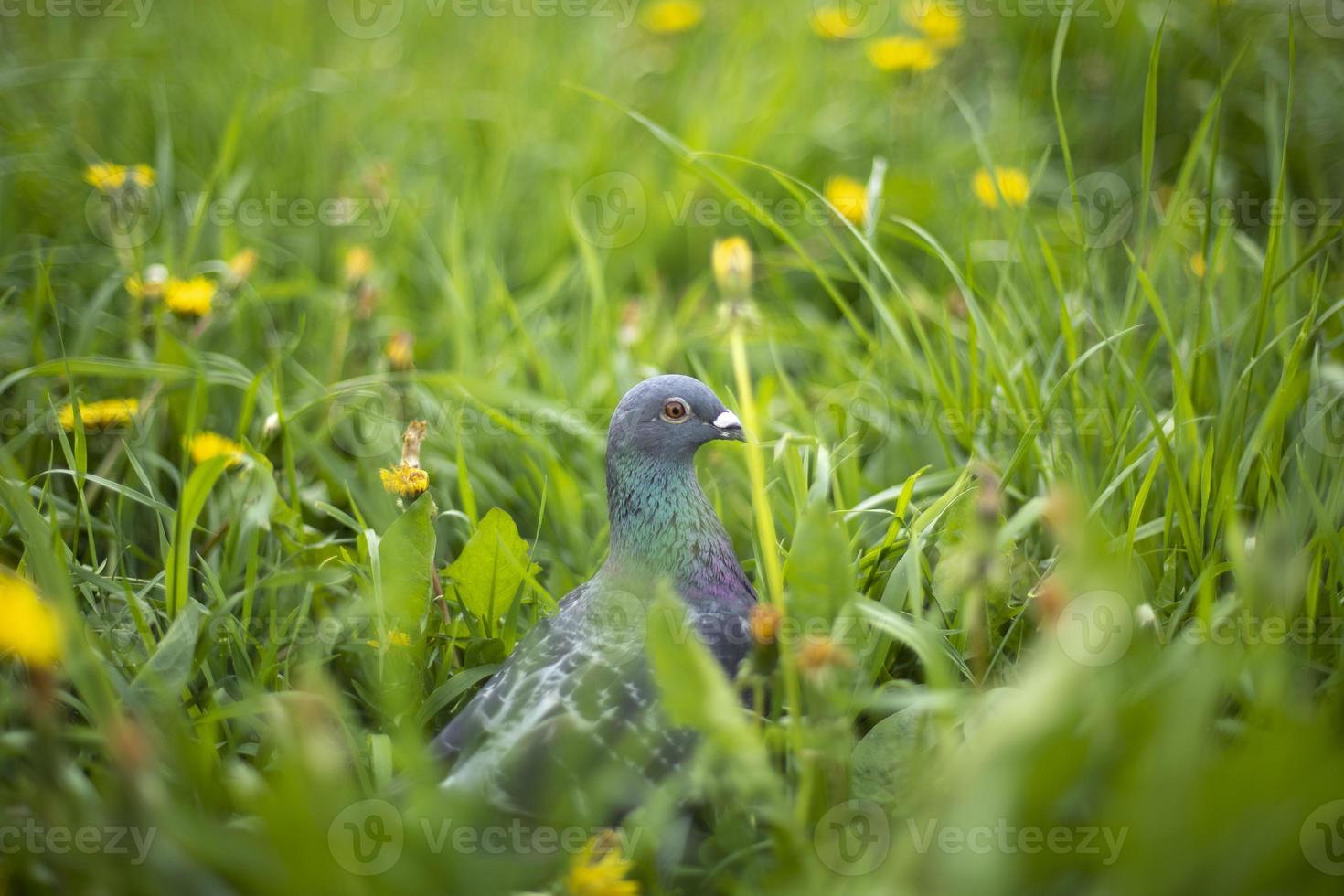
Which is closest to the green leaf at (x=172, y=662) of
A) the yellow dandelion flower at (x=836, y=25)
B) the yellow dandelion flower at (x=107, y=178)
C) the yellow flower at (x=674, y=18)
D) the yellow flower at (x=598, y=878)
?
the yellow flower at (x=598, y=878)

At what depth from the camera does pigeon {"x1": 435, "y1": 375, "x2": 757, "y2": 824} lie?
5.62 ft

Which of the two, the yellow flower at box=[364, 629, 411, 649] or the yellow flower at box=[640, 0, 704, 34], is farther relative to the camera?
the yellow flower at box=[640, 0, 704, 34]

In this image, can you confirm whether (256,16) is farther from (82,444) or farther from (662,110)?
(82,444)

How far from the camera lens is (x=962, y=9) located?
174 inches

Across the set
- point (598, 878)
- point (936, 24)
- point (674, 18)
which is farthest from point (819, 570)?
point (674, 18)

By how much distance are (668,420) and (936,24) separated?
2.55 metres

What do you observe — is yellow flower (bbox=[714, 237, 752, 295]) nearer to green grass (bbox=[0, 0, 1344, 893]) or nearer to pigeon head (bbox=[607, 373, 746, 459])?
green grass (bbox=[0, 0, 1344, 893])

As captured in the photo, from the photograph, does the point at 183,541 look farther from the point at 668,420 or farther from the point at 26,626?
the point at 668,420

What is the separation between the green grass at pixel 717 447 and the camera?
54.4 inches

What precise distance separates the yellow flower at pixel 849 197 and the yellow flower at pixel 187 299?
6.74ft

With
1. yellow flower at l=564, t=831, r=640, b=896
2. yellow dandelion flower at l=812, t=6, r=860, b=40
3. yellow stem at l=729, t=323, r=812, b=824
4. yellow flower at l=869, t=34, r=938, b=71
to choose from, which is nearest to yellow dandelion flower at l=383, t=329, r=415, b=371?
yellow stem at l=729, t=323, r=812, b=824

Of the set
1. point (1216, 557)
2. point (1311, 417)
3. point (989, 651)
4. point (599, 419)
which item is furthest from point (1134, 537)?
point (599, 419)

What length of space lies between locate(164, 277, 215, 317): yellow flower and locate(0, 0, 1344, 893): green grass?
0.07 metres

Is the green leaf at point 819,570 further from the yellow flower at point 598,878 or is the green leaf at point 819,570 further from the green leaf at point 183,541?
the green leaf at point 183,541
